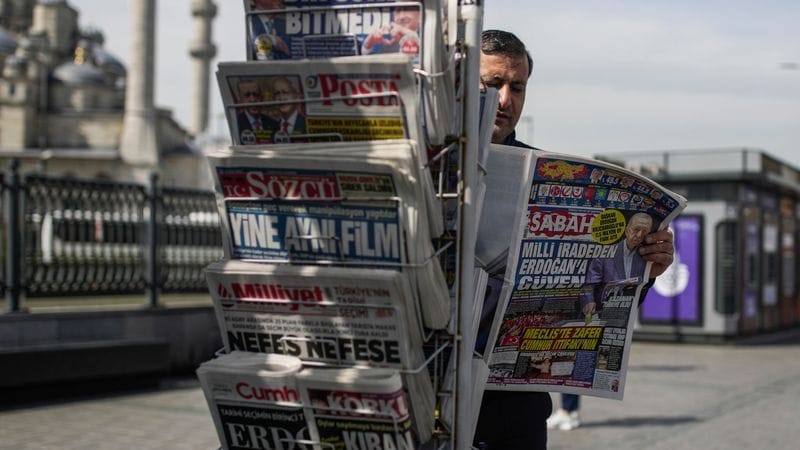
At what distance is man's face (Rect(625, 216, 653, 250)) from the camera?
2.64m

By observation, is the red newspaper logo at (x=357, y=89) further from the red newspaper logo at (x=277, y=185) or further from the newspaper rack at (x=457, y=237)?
the red newspaper logo at (x=277, y=185)

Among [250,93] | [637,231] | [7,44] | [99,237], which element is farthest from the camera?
[7,44]

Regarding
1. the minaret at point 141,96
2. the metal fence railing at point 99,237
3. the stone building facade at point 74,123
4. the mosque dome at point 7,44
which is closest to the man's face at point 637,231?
the metal fence railing at point 99,237

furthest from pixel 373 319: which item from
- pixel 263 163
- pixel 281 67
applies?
pixel 281 67

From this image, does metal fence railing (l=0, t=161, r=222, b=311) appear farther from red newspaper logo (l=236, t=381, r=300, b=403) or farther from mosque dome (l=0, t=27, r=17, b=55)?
mosque dome (l=0, t=27, r=17, b=55)

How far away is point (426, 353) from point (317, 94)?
23.0 inches

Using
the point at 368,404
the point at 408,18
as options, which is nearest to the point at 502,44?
the point at 408,18

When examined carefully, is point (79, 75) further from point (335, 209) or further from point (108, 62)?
point (335, 209)

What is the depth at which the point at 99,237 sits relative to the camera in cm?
1039

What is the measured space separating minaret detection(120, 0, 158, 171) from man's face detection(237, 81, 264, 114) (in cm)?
6572

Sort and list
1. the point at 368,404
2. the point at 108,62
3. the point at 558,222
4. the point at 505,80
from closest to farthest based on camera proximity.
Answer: the point at 368,404
the point at 558,222
the point at 505,80
the point at 108,62

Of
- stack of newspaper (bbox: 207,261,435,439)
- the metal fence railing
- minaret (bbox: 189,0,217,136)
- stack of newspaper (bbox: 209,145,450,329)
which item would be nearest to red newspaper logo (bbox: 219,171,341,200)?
stack of newspaper (bbox: 209,145,450,329)

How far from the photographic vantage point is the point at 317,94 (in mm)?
2117

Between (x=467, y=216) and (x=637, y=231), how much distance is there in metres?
0.70
